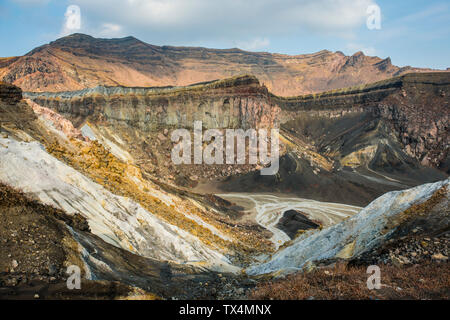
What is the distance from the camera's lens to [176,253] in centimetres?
1176

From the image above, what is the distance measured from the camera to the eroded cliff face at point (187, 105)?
5422cm

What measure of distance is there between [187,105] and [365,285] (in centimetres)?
5461

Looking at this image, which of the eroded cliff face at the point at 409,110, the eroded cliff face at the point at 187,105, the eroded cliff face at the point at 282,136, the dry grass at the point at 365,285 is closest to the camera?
the dry grass at the point at 365,285

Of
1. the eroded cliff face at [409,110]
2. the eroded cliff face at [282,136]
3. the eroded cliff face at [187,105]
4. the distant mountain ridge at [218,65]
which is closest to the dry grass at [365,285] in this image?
the eroded cliff face at [282,136]

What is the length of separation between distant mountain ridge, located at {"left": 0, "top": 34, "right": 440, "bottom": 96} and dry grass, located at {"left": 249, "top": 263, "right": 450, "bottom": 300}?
10759 cm

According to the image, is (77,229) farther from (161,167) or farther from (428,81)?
(428,81)

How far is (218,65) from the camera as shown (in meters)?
160

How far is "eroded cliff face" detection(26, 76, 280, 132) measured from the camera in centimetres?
5422

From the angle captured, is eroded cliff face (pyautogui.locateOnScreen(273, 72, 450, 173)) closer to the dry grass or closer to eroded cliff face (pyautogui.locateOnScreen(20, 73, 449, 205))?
eroded cliff face (pyautogui.locateOnScreen(20, 73, 449, 205))

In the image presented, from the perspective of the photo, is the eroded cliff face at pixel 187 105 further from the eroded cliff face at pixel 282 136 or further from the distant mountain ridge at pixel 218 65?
the distant mountain ridge at pixel 218 65

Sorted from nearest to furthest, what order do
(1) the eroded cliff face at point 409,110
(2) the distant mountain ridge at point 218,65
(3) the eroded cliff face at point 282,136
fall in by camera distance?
1. (3) the eroded cliff face at point 282,136
2. (1) the eroded cliff face at point 409,110
3. (2) the distant mountain ridge at point 218,65

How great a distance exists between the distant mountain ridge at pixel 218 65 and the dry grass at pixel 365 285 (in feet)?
353

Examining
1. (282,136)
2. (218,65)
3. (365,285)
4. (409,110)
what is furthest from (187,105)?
(218,65)

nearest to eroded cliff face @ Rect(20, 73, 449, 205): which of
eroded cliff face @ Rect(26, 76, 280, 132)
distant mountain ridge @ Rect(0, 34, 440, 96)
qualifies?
eroded cliff face @ Rect(26, 76, 280, 132)
